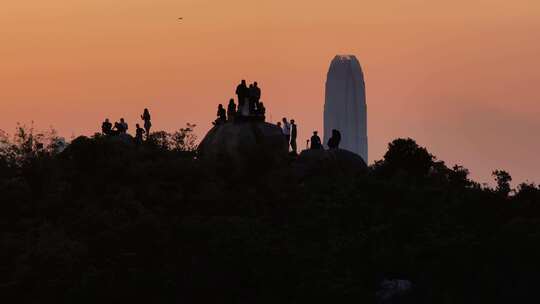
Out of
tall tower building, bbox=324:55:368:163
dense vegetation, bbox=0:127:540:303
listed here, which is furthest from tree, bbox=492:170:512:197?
tall tower building, bbox=324:55:368:163

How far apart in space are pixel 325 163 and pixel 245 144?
17.4 feet

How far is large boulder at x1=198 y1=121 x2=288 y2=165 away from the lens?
89625 millimetres

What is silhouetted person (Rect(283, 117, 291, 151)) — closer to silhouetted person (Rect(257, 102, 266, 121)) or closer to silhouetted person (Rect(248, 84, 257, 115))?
silhouetted person (Rect(257, 102, 266, 121))

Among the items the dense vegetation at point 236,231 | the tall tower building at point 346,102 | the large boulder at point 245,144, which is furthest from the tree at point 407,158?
the tall tower building at point 346,102

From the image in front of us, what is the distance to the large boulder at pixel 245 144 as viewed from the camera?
8962 centimetres

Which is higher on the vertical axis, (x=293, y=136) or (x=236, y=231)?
(x=293, y=136)

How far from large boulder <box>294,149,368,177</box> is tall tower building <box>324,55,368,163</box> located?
4331cm

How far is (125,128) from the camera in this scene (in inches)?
3797

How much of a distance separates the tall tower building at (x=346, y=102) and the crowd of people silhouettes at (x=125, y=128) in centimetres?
4301

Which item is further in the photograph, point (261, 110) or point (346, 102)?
point (346, 102)

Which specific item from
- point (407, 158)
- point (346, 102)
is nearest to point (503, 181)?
point (407, 158)

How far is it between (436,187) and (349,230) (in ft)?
31.7

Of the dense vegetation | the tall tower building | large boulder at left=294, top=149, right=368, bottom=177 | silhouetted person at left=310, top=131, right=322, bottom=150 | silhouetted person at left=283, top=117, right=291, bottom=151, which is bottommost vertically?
the dense vegetation

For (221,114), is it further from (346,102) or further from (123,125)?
(346,102)
